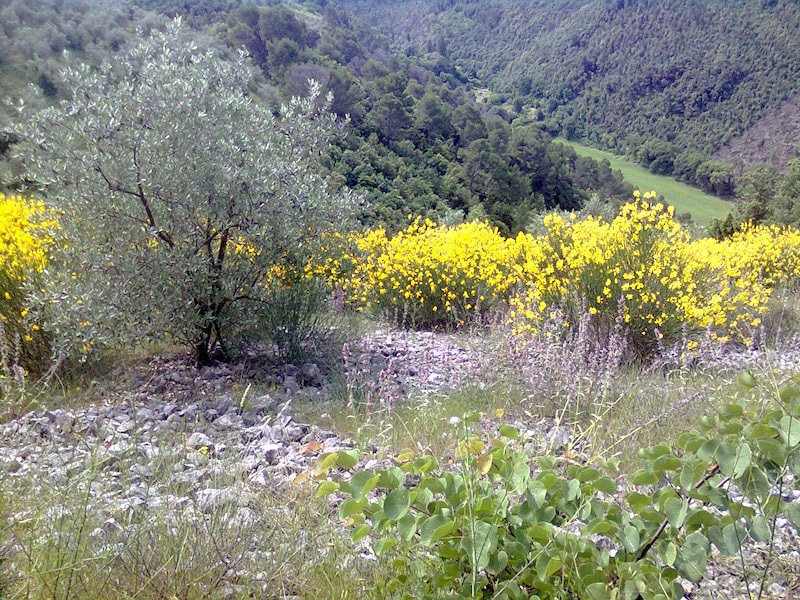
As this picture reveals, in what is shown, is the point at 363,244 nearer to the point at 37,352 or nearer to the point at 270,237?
the point at 270,237

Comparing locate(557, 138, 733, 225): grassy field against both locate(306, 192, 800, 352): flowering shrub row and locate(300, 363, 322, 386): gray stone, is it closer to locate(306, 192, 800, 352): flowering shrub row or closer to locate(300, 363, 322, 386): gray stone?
locate(306, 192, 800, 352): flowering shrub row

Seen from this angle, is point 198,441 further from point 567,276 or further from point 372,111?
point 372,111

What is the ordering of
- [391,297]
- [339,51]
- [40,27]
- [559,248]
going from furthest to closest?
1. [339,51]
2. [40,27]
3. [391,297]
4. [559,248]

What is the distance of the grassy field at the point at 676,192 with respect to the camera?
132 ft

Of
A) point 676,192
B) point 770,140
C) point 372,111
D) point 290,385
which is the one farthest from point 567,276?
point 770,140

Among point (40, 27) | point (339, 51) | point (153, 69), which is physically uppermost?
point (339, 51)

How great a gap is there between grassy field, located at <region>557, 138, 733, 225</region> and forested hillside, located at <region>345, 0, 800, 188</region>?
176 centimetres

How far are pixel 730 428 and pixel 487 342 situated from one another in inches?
135

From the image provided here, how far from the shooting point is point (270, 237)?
414cm

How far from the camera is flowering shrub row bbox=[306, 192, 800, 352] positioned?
15.6 feet

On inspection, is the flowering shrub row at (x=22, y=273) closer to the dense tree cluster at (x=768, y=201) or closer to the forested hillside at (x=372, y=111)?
the forested hillside at (x=372, y=111)

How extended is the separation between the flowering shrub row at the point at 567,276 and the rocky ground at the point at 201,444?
840mm

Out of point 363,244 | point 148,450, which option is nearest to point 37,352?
point 148,450

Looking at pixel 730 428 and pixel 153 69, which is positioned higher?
pixel 153 69
